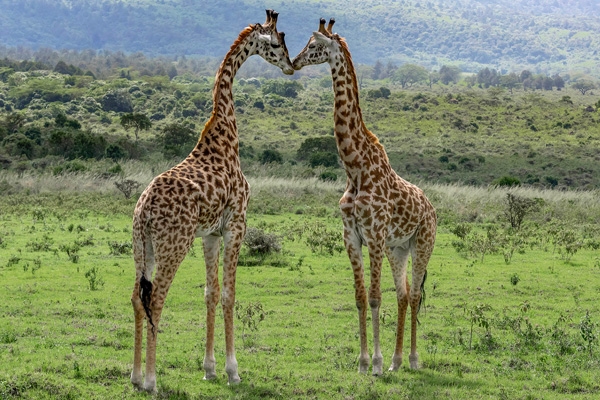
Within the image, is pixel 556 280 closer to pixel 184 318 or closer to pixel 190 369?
pixel 184 318

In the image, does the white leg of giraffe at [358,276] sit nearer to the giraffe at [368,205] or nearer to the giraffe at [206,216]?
the giraffe at [368,205]

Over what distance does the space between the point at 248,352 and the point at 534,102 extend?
77.6 m

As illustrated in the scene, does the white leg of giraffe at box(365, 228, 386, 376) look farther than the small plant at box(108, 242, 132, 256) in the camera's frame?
No

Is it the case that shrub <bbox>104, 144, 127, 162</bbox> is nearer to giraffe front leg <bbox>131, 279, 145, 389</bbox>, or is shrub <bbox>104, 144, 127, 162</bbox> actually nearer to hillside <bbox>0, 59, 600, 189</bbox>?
hillside <bbox>0, 59, 600, 189</bbox>

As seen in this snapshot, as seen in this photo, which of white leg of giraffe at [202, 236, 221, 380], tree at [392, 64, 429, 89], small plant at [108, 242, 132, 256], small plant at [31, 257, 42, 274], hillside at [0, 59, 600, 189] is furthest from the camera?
tree at [392, 64, 429, 89]

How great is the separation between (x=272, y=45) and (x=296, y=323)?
502 centimetres

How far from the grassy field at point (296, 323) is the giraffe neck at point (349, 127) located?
2635 millimetres

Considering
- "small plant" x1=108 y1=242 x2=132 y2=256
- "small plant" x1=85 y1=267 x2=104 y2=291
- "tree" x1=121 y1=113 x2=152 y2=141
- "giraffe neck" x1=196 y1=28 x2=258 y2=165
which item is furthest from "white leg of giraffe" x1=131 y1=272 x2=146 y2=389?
"tree" x1=121 y1=113 x2=152 y2=141

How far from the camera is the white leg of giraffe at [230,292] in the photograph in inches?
359

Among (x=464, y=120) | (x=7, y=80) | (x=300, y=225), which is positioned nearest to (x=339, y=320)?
(x=300, y=225)

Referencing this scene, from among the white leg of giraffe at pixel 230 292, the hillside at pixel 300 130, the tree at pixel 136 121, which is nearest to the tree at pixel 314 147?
the hillside at pixel 300 130

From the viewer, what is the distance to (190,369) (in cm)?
972

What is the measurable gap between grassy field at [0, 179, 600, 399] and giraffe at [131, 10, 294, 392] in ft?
2.51

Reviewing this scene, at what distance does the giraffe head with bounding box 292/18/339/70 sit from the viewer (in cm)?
952
